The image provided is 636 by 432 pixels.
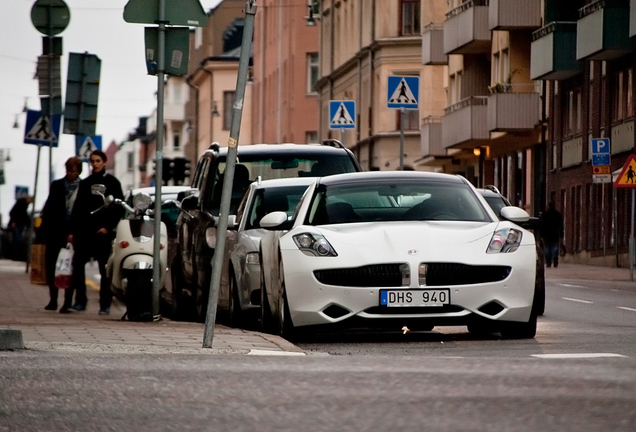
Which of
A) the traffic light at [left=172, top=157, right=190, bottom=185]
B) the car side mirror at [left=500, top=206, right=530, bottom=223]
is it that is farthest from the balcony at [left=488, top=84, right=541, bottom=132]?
the car side mirror at [left=500, top=206, right=530, bottom=223]

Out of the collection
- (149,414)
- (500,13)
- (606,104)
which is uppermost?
(500,13)

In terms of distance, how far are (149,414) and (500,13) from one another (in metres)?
49.0

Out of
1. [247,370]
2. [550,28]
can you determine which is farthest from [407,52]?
[247,370]

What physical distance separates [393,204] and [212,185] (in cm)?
395

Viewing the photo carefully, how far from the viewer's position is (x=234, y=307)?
16500 mm

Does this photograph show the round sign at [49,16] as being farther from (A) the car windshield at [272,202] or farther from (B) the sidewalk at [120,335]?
(A) the car windshield at [272,202]

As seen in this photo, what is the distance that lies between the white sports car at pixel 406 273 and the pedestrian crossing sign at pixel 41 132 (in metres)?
14.5

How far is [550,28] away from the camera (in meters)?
52.0

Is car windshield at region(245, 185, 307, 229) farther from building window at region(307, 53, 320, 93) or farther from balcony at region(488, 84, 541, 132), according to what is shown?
building window at region(307, 53, 320, 93)

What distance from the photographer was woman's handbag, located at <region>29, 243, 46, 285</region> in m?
23.5

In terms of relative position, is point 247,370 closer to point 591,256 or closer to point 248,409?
point 248,409

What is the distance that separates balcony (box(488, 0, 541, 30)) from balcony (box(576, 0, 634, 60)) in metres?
7.42

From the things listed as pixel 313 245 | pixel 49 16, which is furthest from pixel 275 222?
pixel 49 16

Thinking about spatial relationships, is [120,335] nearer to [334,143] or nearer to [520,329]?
[520,329]
